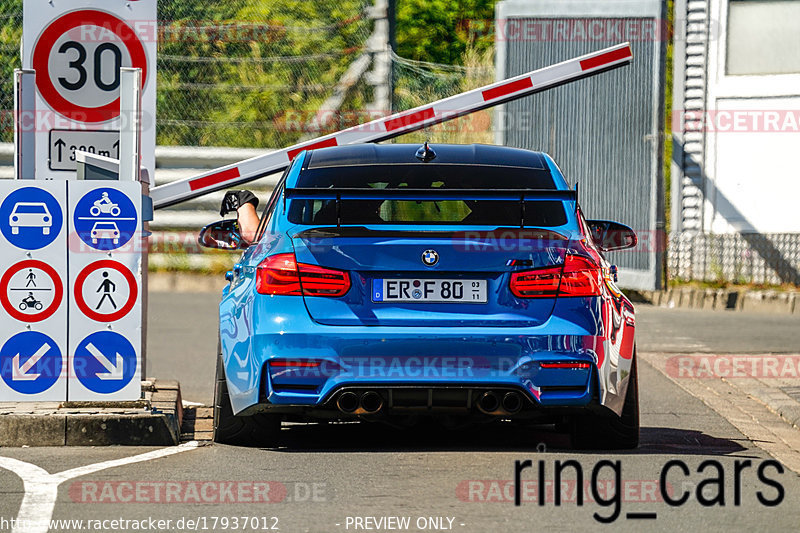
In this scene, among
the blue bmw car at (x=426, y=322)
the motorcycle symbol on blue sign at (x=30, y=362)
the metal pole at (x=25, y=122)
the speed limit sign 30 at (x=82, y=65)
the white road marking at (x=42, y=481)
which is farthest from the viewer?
the speed limit sign 30 at (x=82, y=65)

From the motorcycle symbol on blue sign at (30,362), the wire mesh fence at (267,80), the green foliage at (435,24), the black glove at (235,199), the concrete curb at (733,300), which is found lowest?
the concrete curb at (733,300)

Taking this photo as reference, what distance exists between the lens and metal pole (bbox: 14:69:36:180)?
843cm

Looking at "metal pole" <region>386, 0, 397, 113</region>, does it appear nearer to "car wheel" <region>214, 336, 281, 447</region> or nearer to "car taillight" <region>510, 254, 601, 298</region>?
"car wheel" <region>214, 336, 281, 447</region>

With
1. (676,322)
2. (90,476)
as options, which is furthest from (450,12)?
(90,476)

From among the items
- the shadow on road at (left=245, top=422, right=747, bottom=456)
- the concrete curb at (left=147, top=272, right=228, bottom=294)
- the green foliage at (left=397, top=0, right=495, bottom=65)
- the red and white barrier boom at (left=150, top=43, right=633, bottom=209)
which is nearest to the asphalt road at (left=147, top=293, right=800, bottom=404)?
the concrete curb at (left=147, top=272, right=228, bottom=294)

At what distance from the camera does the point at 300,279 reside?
710 centimetres

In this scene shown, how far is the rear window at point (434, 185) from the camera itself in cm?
750

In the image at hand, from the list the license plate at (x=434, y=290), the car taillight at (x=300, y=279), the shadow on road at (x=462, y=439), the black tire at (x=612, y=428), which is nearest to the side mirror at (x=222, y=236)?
the shadow on road at (x=462, y=439)

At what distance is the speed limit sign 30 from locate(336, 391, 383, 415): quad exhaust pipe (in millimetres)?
2909

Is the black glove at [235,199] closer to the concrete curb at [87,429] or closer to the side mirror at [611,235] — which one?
the concrete curb at [87,429]

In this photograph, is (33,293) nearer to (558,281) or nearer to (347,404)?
(347,404)

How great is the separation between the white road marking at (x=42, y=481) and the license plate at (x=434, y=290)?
1343 mm

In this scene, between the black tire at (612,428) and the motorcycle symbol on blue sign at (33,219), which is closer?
the black tire at (612,428)

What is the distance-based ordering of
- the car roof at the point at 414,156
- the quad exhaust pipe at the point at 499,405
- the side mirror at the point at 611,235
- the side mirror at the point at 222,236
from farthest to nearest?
1. the side mirror at the point at 222,236
2. the side mirror at the point at 611,235
3. the car roof at the point at 414,156
4. the quad exhaust pipe at the point at 499,405
